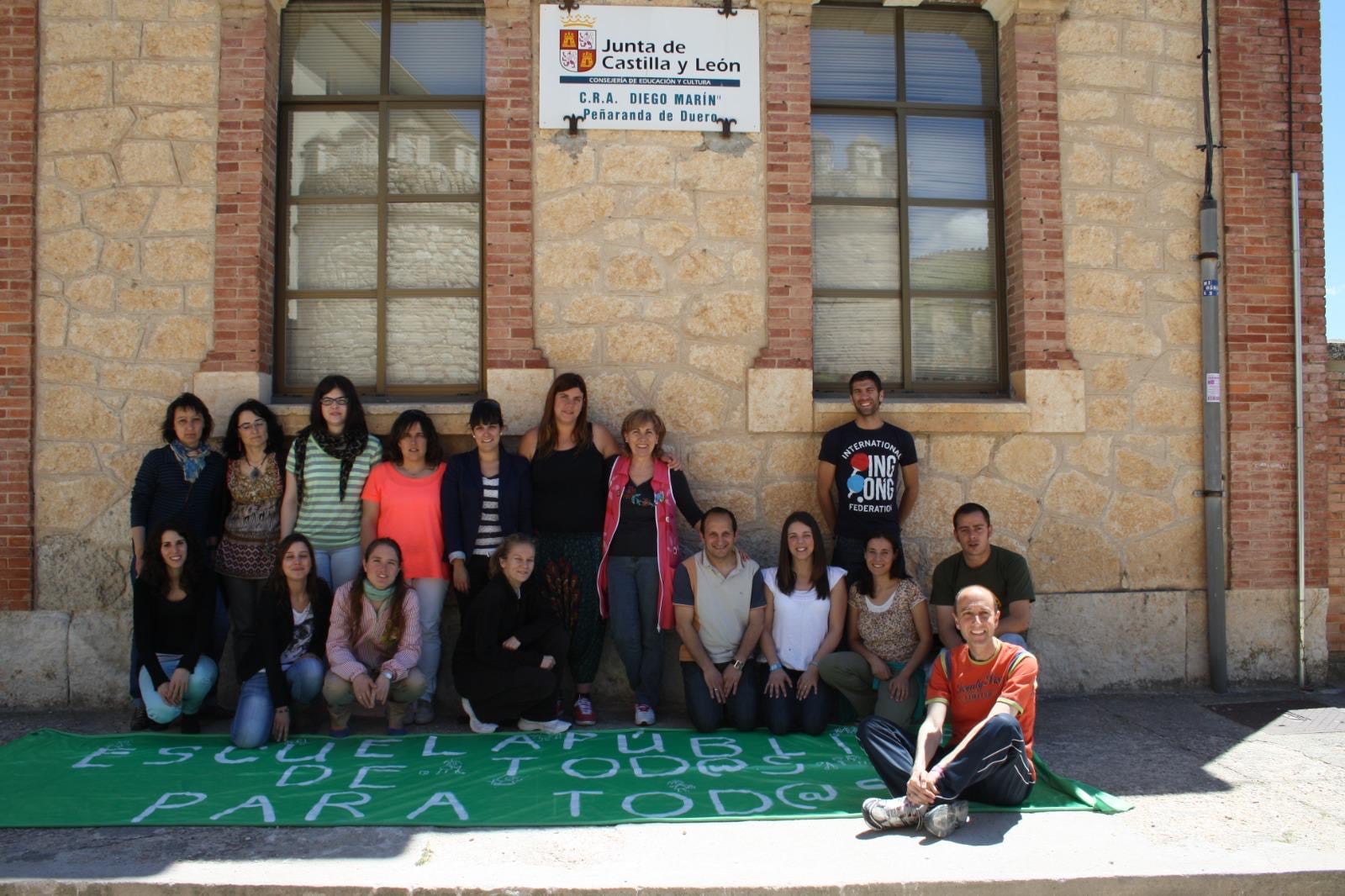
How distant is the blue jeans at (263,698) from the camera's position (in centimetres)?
516

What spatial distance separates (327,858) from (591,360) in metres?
3.35

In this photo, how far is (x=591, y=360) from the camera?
20.6 feet

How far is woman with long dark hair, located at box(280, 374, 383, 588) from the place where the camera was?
225 inches

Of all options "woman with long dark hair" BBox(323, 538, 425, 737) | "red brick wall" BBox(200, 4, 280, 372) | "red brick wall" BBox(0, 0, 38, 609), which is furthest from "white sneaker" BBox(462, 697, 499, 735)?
"red brick wall" BBox(0, 0, 38, 609)

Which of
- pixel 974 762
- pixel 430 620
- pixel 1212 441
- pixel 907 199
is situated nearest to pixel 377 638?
pixel 430 620

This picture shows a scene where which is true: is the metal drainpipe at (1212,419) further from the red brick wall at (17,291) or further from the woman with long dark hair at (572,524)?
the red brick wall at (17,291)

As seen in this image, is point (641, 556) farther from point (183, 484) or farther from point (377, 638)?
point (183, 484)

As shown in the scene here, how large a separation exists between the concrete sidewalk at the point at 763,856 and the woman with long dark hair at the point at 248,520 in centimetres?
184

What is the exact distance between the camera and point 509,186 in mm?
6297

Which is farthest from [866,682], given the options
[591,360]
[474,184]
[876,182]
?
[474,184]

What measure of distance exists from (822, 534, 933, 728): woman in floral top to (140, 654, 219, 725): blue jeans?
10.9 ft

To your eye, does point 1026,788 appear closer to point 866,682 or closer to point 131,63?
point 866,682

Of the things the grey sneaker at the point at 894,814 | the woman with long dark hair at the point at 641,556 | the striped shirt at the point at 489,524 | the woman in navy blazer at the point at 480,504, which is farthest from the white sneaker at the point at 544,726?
the grey sneaker at the point at 894,814

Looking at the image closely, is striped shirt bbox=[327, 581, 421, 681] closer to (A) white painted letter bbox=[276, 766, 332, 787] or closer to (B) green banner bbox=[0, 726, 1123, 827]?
(B) green banner bbox=[0, 726, 1123, 827]
